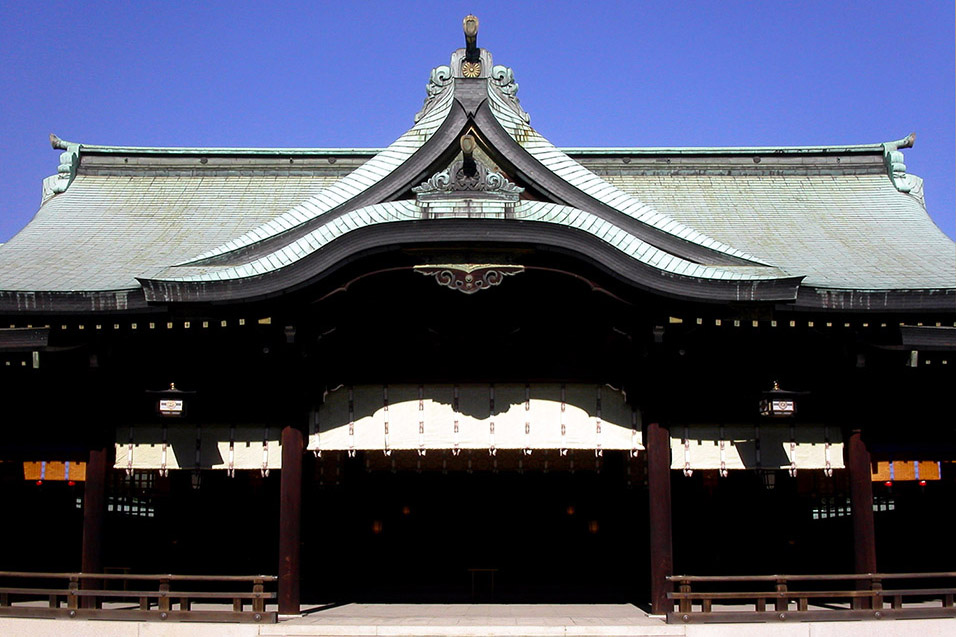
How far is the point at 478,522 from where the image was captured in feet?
54.7

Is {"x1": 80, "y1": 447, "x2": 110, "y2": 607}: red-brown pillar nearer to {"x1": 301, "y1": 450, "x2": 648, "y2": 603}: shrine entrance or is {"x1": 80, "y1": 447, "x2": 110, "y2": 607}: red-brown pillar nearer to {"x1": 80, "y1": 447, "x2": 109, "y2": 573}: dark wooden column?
{"x1": 80, "y1": 447, "x2": 109, "y2": 573}: dark wooden column

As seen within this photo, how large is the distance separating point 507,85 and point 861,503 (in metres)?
8.15

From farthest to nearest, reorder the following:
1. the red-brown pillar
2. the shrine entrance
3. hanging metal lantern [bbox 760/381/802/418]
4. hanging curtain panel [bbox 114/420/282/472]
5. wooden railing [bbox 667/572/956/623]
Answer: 1. the shrine entrance
2. hanging curtain panel [bbox 114/420/282/472]
3. the red-brown pillar
4. hanging metal lantern [bbox 760/381/802/418]
5. wooden railing [bbox 667/572/956/623]

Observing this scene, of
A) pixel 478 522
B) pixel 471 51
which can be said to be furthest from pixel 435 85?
pixel 478 522

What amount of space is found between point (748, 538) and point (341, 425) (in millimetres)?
7305

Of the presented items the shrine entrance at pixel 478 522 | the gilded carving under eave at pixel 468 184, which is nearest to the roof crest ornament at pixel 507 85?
the gilded carving under eave at pixel 468 184

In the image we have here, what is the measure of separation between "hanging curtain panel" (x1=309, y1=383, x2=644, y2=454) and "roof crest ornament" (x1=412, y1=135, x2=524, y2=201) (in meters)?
2.77

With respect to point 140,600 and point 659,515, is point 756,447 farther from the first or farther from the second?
point 140,600

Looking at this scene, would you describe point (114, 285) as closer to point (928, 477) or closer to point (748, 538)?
point (748, 538)

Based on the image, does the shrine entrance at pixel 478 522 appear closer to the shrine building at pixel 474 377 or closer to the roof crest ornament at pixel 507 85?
the shrine building at pixel 474 377

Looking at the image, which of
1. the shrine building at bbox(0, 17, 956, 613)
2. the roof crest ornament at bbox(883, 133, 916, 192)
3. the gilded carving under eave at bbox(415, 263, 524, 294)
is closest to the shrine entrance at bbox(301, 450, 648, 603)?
the shrine building at bbox(0, 17, 956, 613)

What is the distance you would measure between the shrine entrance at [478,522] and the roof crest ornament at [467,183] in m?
5.28

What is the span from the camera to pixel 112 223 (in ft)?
55.3

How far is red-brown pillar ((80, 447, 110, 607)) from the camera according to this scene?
12797 millimetres
